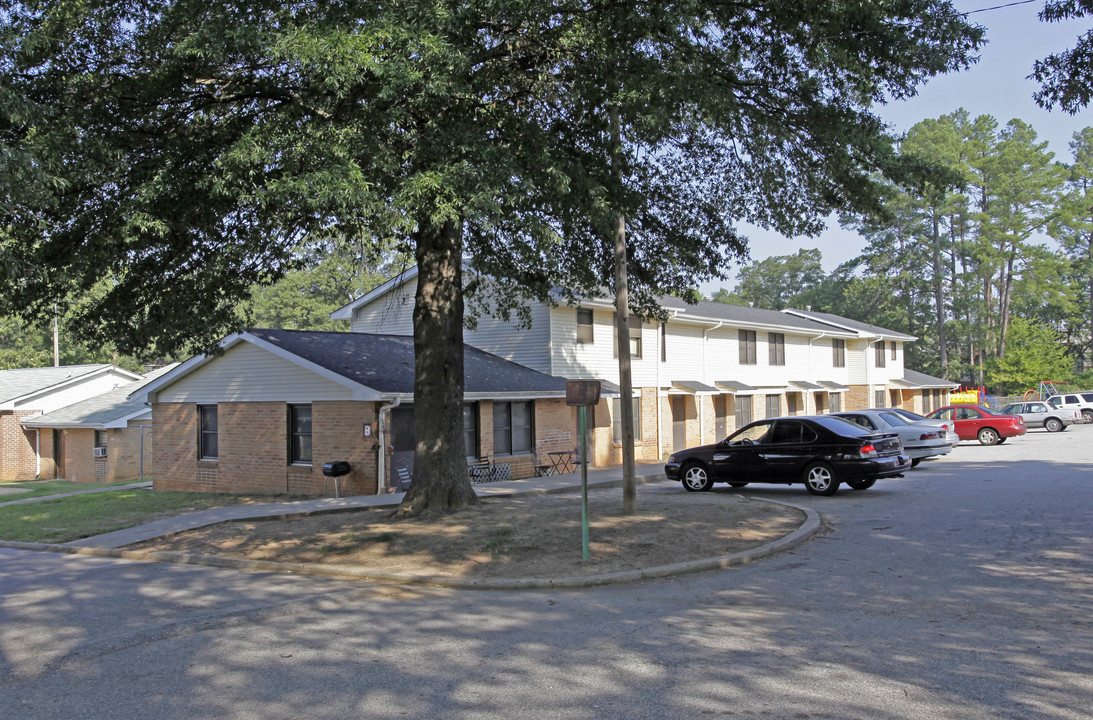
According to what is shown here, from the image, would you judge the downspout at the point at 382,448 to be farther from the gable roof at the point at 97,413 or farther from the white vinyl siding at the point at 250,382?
the gable roof at the point at 97,413

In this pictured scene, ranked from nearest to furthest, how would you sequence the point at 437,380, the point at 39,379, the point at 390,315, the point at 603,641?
the point at 603,641 < the point at 437,380 < the point at 390,315 < the point at 39,379

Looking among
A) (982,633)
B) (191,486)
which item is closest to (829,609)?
(982,633)

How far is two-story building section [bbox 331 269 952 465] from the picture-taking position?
84.5 feet

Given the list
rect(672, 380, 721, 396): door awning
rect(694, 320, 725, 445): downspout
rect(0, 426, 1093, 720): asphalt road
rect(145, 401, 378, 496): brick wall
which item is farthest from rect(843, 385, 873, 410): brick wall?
rect(0, 426, 1093, 720): asphalt road

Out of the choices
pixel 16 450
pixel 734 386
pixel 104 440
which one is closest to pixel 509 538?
pixel 734 386

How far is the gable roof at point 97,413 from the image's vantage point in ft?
106

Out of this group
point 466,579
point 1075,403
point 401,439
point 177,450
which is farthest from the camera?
point 1075,403

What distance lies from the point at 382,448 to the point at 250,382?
196 inches

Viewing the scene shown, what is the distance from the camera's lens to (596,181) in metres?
11.5

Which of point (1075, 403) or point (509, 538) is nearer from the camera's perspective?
point (509, 538)

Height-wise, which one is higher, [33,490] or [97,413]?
[97,413]

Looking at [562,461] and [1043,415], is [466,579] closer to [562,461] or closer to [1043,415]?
[562,461]

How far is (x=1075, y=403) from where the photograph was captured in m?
41.0

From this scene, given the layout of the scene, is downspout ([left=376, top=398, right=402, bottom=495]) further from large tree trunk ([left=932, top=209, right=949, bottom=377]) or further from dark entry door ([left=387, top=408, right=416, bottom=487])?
large tree trunk ([left=932, top=209, right=949, bottom=377])
